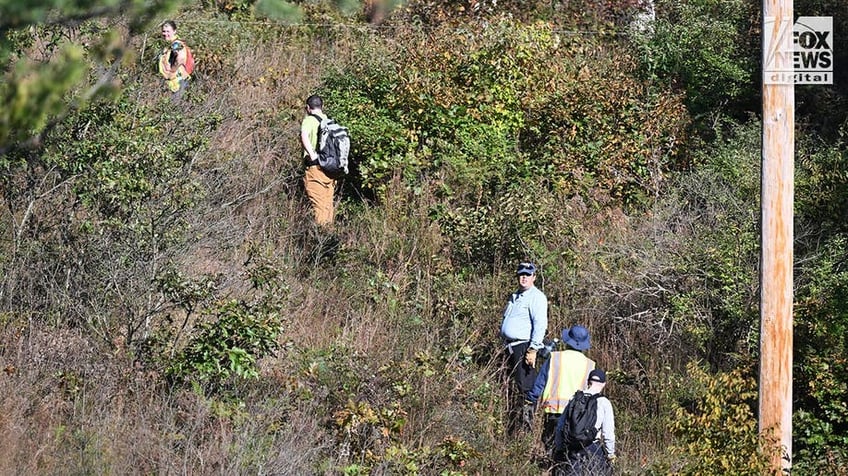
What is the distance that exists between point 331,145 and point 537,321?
396 centimetres

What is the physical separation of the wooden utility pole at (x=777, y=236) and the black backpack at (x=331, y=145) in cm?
573

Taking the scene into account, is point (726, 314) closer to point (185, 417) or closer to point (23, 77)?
point (185, 417)

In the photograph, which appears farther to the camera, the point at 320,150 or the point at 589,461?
the point at 320,150

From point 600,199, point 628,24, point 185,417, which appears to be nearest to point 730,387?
point 185,417

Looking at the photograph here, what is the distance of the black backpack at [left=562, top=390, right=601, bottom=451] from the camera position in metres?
8.38

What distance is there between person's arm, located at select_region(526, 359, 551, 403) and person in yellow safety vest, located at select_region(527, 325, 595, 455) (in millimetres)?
11

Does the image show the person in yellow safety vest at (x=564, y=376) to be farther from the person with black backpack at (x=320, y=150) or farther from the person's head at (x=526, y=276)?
the person with black backpack at (x=320, y=150)

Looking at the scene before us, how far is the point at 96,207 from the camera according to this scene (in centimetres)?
954

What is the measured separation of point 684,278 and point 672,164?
3.46 meters

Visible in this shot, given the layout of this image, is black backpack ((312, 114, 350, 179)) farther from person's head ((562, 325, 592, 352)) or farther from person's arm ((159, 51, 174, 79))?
person's head ((562, 325, 592, 352))

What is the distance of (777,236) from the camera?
8141mm

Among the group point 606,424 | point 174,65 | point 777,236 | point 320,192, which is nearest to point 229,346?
point 606,424

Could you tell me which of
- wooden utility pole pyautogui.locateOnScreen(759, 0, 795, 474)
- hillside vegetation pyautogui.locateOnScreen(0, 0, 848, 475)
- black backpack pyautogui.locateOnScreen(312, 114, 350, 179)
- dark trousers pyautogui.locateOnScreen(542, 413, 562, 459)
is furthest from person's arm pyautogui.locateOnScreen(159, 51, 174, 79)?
wooden utility pole pyautogui.locateOnScreen(759, 0, 795, 474)

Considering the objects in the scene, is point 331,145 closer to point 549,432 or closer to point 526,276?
point 526,276
